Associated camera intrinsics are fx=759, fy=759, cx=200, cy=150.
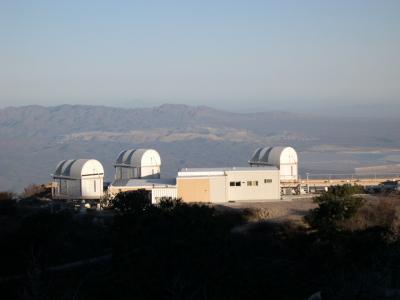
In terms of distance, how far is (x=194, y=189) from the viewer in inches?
1283

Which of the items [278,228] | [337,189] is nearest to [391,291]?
[278,228]

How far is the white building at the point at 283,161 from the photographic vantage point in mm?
37406

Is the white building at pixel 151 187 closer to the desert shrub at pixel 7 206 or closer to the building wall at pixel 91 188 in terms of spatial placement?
the building wall at pixel 91 188

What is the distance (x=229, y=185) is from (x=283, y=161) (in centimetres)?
510

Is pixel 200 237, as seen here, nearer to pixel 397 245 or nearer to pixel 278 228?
pixel 397 245

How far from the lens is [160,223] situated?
20469mm

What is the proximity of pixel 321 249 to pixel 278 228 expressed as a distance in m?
5.35

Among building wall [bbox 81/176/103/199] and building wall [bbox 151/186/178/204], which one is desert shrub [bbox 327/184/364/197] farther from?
building wall [bbox 81/176/103/199]

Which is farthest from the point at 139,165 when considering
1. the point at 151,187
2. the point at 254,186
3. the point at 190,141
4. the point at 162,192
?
the point at 190,141

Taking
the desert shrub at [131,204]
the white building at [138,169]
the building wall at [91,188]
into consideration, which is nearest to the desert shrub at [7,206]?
the building wall at [91,188]

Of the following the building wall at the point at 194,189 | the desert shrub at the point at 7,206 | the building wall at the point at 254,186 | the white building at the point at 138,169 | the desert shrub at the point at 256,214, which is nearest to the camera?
the desert shrub at the point at 256,214

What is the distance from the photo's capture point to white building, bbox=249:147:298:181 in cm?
3741

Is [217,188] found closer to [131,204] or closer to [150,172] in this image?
[150,172]

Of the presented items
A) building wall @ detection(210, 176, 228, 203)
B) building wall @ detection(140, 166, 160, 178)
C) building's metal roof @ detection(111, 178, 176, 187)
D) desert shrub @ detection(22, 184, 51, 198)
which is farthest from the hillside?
building wall @ detection(210, 176, 228, 203)
